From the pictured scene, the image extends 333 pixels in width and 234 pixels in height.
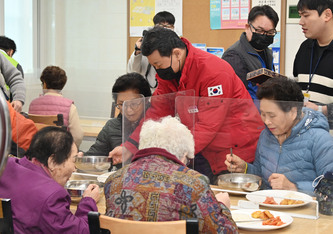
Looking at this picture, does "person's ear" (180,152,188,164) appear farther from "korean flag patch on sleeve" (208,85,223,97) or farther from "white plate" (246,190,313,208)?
"korean flag patch on sleeve" (208,85,223,97)

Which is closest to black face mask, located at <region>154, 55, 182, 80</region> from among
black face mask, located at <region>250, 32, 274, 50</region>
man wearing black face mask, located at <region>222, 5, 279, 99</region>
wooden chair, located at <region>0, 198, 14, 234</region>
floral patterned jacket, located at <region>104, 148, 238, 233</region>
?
man wearing black face mask, located at <region>222, 5, 279, 99</region>

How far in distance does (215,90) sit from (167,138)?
39.6 inches

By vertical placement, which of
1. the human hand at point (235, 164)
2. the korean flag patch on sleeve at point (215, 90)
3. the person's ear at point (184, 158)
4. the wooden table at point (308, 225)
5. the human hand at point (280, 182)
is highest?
the korean flag patch on sleeve at point (215, 90)

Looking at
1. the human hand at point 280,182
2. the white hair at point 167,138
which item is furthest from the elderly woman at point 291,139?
the white hair at point 167,138

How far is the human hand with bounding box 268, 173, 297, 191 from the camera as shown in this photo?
2.49 meters

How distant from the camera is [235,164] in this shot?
106 inches

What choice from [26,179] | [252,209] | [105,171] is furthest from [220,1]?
[26,179]

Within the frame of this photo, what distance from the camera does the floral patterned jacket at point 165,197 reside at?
1.77m

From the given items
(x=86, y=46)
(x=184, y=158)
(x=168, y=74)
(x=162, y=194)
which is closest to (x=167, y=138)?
(x=184, y=158)

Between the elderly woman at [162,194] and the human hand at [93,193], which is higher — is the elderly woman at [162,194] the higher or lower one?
the higher one

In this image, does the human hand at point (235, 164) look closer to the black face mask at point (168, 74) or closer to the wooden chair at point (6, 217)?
the black face mask at point (168, 74)

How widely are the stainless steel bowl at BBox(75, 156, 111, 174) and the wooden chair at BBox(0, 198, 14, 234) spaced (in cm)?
125

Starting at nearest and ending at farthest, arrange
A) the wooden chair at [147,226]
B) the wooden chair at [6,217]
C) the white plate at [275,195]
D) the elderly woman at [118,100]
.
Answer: the wooden chair at [147,226]
the wooden chair at [6,217]
the white plate at [275,195]
the elderly woman at [118,100]

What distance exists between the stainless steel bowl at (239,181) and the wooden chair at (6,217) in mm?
1150
